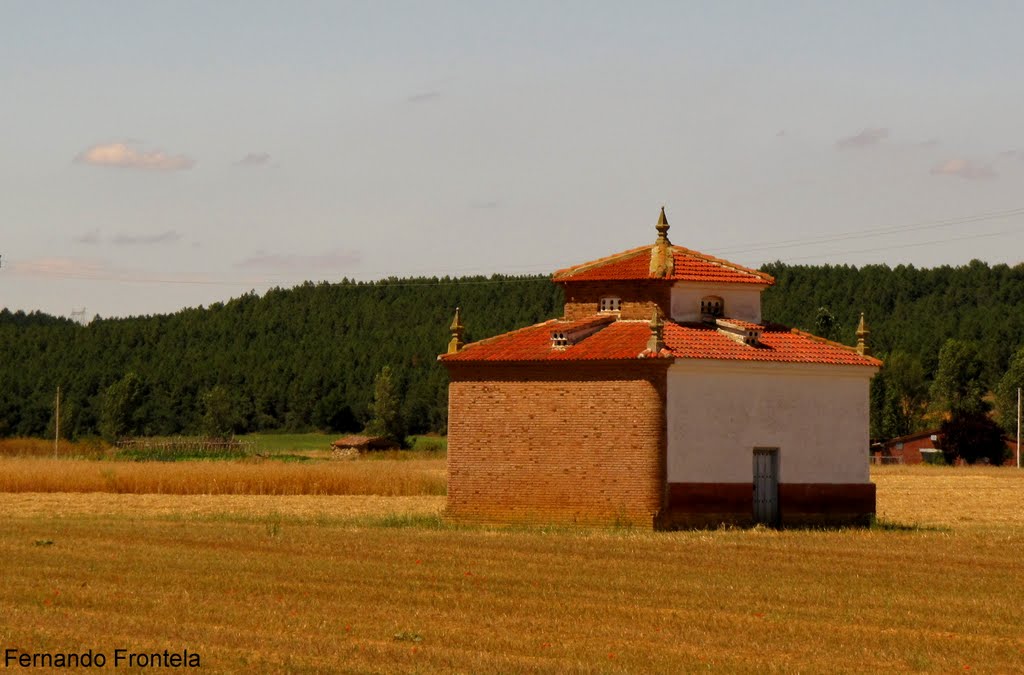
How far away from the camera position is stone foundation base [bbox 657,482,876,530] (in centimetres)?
4691

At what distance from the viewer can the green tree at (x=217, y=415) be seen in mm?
157000

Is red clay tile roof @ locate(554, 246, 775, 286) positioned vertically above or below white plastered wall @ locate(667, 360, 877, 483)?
above

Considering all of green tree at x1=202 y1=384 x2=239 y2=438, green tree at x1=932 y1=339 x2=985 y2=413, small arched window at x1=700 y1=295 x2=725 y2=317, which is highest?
green tree at x1=932 y1=339 x2=985 y2=413

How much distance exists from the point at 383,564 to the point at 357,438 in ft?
305

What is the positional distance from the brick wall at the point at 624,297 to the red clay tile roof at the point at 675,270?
269 millimetres

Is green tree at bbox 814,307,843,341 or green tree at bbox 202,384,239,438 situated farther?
green tree at bbox 202,384,239,438

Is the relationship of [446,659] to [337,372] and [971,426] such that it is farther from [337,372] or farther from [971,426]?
[337,372]

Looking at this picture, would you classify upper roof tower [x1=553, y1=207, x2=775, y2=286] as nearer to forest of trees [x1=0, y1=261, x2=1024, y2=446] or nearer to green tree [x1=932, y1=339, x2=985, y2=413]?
forest of trees [x1=0, y1=261, x2=1024, y2=446]

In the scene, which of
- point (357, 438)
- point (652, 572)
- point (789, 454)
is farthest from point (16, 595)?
point (357, 438)

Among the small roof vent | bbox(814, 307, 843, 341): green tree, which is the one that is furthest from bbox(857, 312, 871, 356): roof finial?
bbox(814, 307, 843, 341): green tree

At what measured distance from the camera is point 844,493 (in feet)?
166

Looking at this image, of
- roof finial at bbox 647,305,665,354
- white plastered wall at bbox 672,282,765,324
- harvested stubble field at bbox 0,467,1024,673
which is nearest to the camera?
harvested stubble field at bbox 0,467,1024,673

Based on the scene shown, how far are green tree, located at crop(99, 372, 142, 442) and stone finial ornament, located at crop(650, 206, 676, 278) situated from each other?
A: 103127 millimetres

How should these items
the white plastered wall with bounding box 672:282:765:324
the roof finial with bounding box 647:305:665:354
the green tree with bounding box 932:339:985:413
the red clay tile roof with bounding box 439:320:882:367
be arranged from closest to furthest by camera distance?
the roof finial with bounding box 647:305:665:354 < the red clay tile roof with bounding box 439:320:882:367 < the white plastered wall with bounding box 672:282:765:324 < the green tree with bounding box 932:339:985:413
